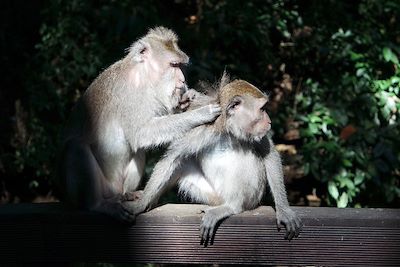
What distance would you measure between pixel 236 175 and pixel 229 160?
0.32 ft

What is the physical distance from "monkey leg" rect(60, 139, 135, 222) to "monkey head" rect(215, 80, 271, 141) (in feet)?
2.40

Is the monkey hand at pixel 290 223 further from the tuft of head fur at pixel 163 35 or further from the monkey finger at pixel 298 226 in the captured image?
the tuft of head fur at pixel 163 35

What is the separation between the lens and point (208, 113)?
3.96 meters

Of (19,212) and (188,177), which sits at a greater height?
(19,212)

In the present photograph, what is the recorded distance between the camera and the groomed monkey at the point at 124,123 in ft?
13.6

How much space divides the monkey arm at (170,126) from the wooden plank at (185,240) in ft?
2.35

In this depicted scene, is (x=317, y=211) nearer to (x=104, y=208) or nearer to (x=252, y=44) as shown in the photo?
(x=104, y=208)

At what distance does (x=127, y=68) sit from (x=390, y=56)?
2567 mm

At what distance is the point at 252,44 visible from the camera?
6.80 meters

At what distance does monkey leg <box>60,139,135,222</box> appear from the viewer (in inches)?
161

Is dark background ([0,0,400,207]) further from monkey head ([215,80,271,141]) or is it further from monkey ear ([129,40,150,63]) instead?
monkey head ([215,80,271,141])

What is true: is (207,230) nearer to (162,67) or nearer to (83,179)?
(83,179)

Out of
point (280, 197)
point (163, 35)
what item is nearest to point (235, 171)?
point (280, 197)

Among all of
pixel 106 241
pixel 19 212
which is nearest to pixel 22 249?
pixel 19 212
